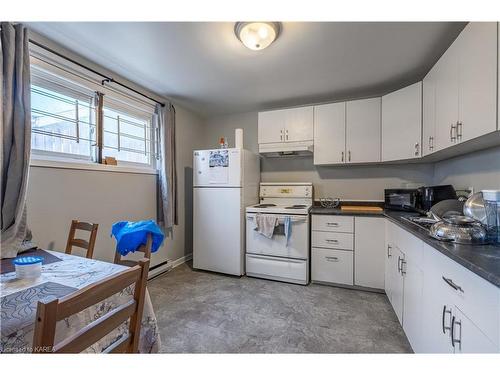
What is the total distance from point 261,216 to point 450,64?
206 centimetres

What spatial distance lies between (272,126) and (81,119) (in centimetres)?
207

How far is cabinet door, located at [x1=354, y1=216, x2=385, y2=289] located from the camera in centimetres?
238

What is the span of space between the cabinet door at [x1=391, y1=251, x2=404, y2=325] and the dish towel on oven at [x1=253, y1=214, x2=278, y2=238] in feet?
3.90

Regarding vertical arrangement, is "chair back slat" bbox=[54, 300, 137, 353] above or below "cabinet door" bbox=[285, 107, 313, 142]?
below

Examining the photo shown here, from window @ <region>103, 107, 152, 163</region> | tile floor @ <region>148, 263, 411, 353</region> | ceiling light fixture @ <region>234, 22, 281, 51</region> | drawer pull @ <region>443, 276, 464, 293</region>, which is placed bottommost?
tile floor @ <region>148, 263, 411, 353</region>

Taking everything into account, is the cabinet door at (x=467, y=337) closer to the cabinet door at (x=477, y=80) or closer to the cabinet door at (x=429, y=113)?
the cabinet door at (x=477, y=80)

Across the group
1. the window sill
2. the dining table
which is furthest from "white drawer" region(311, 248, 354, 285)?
the window sill

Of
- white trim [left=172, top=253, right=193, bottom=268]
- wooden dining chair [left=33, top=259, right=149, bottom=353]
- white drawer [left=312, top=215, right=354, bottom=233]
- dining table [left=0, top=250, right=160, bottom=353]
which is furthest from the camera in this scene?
white trim [left=172, top=253, right=193, bottom=268]

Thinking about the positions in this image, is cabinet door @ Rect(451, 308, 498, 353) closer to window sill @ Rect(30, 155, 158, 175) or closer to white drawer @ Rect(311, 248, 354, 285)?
white drawer @ Rect(311, 248, 354, 285)

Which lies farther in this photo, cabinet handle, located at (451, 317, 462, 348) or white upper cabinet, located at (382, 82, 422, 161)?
white upper cabinet, located at (382, 82, 422, 161)

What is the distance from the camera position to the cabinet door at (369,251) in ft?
7.79

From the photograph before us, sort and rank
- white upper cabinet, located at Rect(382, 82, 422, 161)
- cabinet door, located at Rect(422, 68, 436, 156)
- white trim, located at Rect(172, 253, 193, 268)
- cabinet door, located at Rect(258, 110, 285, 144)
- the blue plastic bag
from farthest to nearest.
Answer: white trim, located at Rect(172, 253, 193, 268) → cabinet door, located at Rect(258, 110, 285, 144) → white upper cabinet, located at Rect(382, 82, 422, 161) → cabinet door, located at Rect(422, 68, 436, 156) → the blue plastic bag

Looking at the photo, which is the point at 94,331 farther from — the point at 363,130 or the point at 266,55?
the point at 363,130
